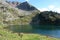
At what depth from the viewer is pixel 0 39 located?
2472cm

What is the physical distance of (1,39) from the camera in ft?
81.7

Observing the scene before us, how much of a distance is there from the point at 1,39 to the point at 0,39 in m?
0.22

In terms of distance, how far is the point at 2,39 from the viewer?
983 inches

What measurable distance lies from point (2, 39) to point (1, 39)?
0.50 ft

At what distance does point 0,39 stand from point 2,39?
36 centimetres
